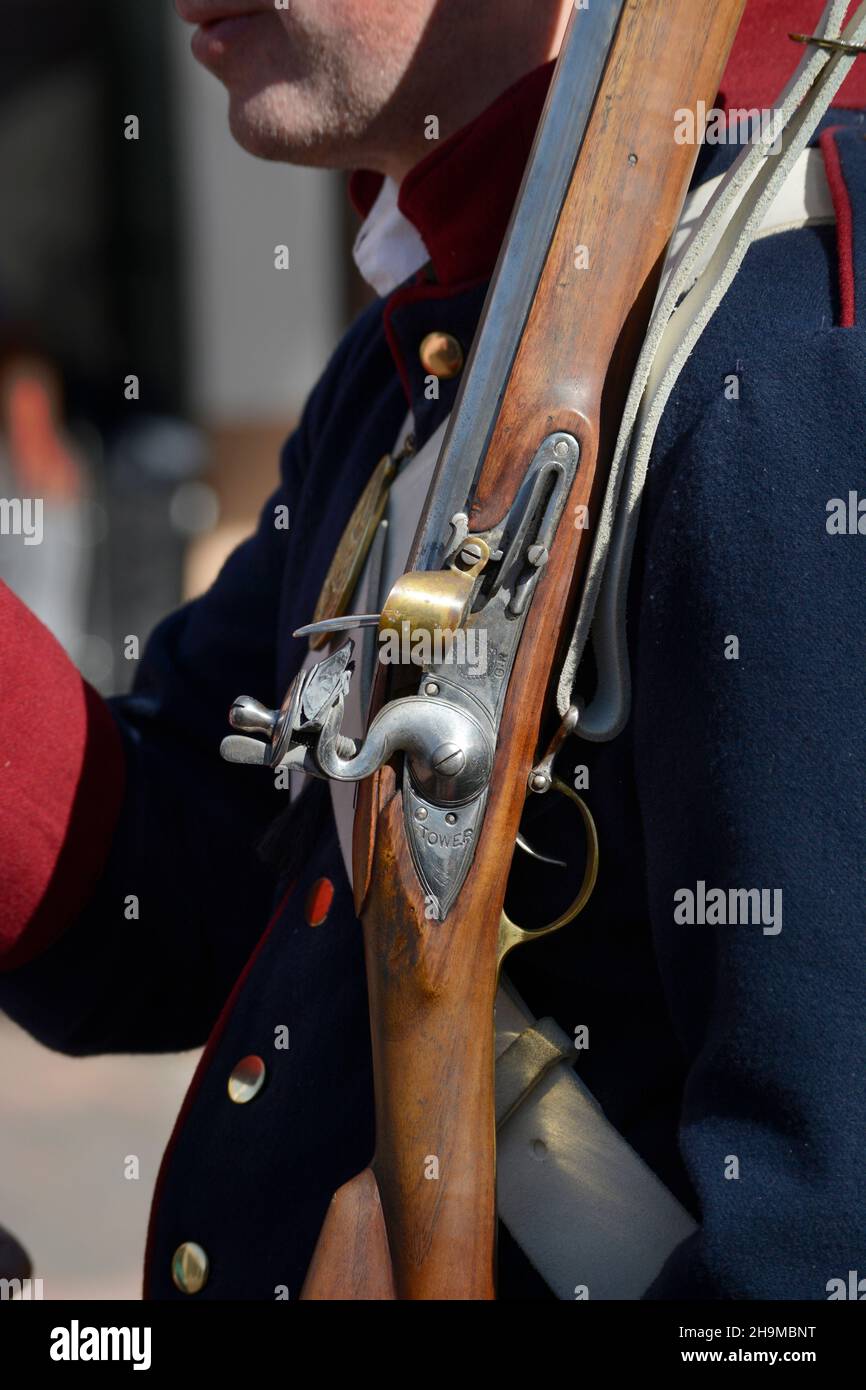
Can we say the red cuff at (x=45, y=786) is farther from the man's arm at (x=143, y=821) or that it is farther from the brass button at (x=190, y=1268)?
the brass button at (x=190, y=1268)

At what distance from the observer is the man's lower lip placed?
1.78m

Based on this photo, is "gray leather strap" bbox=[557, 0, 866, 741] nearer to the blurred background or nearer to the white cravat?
the white cravat

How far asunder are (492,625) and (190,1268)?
73 cm

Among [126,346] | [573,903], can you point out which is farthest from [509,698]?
[126,346]

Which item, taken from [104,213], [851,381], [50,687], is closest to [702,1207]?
[851,381]

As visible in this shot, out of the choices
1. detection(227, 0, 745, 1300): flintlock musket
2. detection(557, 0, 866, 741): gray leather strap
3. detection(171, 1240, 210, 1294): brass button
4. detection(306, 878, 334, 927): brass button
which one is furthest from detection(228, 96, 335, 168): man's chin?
detection(171, 1240, 210, 1294): brass button

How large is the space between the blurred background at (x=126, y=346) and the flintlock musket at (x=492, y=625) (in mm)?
3365

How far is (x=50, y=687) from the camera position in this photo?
1957 mm

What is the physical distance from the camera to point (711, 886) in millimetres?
1247

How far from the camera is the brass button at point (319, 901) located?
168cm

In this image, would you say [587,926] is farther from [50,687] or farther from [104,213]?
[104,213]

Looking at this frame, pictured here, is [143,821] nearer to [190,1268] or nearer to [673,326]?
[190,1268]

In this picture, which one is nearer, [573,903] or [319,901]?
[573,903]

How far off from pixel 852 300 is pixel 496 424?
30 centimetres
